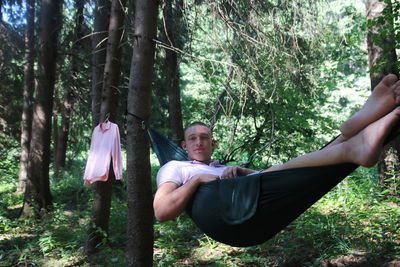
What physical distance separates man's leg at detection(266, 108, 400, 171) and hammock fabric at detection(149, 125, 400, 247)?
0.12 ft

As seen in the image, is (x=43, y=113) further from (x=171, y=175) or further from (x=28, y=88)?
(x=171, y=175)

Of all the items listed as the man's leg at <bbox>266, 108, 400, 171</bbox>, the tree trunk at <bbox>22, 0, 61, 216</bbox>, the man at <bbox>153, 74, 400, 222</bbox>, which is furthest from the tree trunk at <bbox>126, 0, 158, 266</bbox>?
the tree trunk at <bbox>22, 0, 61, 216</bbox>

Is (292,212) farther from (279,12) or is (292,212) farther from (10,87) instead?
(10,87)

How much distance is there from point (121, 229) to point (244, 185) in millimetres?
3251

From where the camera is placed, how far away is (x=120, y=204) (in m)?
5.82

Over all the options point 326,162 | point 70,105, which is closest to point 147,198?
point 326,162

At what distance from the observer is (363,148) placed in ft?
4.63

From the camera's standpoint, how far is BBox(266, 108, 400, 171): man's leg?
1.38m

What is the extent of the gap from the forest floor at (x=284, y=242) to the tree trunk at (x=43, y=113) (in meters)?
0.78

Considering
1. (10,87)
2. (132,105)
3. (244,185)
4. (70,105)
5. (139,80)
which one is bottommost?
(244,185)

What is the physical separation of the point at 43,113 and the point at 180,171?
13.9 ft

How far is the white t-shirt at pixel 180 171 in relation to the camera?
2.11 metres

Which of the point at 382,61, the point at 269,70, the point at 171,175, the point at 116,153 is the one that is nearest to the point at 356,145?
the point at 171,175

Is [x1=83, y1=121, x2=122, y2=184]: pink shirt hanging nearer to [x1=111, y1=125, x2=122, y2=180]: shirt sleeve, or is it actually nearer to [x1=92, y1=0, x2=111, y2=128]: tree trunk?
[x1=111, y1=125, x2=122, y2=180]: shirt sleeve
